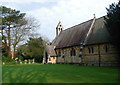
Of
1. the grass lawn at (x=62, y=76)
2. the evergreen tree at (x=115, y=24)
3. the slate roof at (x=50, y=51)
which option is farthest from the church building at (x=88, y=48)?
the grass lawn at (x=62, y=76)

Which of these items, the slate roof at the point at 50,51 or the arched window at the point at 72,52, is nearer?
the arched window at the point at 72,52

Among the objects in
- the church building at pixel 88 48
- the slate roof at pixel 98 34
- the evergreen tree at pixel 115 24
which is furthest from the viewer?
the slate roof at pixel 98 34

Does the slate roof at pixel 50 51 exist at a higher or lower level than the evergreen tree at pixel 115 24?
lower

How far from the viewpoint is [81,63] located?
111 feet

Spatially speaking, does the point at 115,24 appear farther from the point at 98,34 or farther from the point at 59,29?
the point at 59,29

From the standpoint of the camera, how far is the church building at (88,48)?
2829cm

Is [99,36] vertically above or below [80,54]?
above

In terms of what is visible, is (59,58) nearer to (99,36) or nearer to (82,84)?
(99,36)

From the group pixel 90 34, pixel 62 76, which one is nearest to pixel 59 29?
pixel 90 34

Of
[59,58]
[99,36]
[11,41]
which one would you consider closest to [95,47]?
[99,36]

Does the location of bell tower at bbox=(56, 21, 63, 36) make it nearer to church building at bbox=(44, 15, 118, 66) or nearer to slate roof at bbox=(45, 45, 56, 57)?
church building at bbox=(44, 15, 118, 66)

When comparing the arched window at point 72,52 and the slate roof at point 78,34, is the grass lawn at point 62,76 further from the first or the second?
the arched window at point 72,52

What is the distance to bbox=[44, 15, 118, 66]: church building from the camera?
28.3m

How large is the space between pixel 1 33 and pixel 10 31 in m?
2.67
